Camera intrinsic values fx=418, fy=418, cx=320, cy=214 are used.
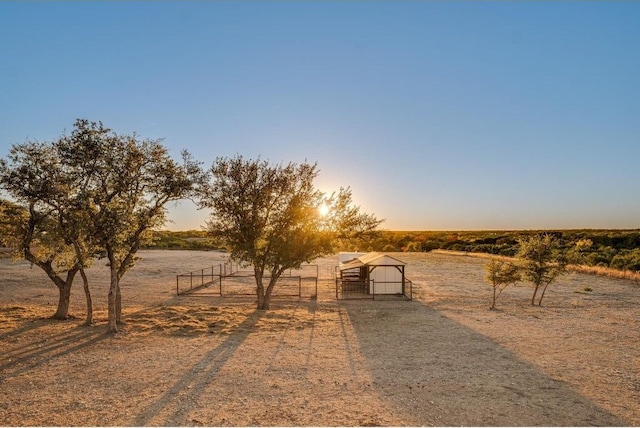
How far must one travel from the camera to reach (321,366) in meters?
15.2

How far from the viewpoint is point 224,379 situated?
13719 mm

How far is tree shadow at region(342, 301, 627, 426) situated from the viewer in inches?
434

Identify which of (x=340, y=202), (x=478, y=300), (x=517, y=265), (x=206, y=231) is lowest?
(x=478, y=300)

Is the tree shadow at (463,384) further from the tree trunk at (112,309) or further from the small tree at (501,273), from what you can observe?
the tree trunk at (112,309)

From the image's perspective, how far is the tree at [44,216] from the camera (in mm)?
19219

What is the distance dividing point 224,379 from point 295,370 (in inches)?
98.0

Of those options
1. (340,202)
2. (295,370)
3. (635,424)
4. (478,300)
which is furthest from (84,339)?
(478,300)

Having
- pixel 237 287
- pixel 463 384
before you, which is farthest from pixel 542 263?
pixel 237 287

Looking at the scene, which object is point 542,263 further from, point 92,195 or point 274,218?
point 92,195

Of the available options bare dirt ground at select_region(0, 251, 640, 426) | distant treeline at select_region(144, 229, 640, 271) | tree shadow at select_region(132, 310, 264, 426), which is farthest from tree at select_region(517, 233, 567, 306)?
distant treeline at select_region(144, 229, 640, 271)

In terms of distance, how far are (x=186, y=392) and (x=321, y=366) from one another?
4902 millimetres

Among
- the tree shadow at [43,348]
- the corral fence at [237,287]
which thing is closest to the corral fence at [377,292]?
the corral fence at [237,287]

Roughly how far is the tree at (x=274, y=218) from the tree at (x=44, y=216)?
8380mm

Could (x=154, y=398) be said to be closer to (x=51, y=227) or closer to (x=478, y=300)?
(x=51, y=227)
